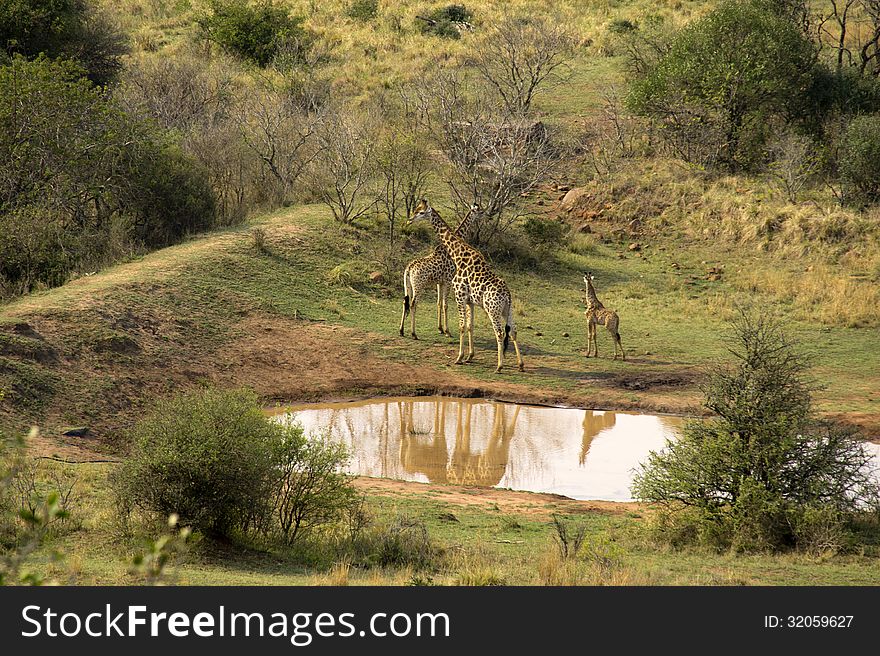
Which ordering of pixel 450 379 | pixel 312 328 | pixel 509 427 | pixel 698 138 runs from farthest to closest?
pixel 698 138, pixel 312 328, pixel 450 379, pixel 509 427

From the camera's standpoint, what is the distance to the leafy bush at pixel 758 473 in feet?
34.9

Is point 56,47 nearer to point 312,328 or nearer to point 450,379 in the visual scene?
point 312,328

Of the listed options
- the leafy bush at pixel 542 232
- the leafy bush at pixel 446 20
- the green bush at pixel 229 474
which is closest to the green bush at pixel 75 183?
the leafy bush at pixel 542 232

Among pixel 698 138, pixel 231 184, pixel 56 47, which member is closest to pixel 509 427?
pixel 231 184

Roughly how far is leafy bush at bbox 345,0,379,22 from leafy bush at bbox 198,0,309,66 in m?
5.53

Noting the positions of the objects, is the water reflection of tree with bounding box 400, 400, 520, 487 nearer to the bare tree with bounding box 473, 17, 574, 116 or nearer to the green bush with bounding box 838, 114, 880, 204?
→ the bare tree with bounding box 473, 17, 574, 116

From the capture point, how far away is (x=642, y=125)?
32156 mm

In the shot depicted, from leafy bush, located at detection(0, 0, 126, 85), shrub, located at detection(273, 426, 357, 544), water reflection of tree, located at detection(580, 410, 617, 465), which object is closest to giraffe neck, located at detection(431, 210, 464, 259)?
water reflection of tree, located at detection(580, 410, 617, 465)

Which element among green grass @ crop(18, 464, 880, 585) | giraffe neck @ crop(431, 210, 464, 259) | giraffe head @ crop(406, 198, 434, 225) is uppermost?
giraffe head @ crop(406, 198, 434, 225)

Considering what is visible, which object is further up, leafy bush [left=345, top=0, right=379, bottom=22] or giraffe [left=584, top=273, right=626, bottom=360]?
leafy bush [left=345, top=0, right=379, bottom=22]

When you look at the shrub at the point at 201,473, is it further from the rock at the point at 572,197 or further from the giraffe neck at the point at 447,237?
the rock at the point at 572,197

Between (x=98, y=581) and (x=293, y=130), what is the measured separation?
70.7 feet

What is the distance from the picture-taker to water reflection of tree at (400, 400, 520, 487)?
47.5 feet

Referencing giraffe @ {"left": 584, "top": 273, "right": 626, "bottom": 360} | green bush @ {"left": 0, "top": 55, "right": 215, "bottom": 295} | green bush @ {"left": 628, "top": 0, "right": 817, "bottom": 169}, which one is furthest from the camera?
green bush @ {"left": 628, "top": 0, "right": 817, "bottom": 169}
